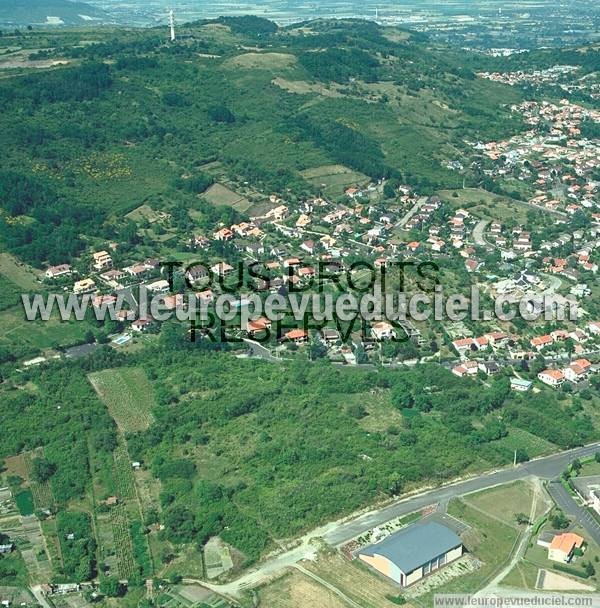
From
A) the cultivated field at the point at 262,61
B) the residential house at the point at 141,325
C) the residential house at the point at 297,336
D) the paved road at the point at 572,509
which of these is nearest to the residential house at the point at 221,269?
the residential house at the point at 141,325

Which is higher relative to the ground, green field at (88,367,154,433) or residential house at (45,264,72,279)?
residential house at (45,264,72,279)

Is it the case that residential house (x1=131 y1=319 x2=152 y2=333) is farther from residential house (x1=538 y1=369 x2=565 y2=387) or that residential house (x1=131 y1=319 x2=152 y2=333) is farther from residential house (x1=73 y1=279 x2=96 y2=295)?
residential house (x1=538 y1=369 x2=565 y2=387)

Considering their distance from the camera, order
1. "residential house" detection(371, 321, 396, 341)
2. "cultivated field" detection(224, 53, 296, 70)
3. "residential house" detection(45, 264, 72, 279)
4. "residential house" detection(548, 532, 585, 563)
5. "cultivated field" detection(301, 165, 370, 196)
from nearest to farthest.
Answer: "residential house" detection(548, 532, 585, 563) < "residential house" detection(371, 321, 396, 341) < "residential house" detection(45, 264, 72, 279) < "cultivated field" detection(301, 165, 370, 196) < "cultivated field" detection(224, 53, 296, 70)

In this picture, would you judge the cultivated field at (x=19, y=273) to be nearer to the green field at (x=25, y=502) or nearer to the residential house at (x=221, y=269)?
the residential house at (x=221, y=269)

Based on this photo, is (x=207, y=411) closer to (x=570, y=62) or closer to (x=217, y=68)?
(x=217, y=68)

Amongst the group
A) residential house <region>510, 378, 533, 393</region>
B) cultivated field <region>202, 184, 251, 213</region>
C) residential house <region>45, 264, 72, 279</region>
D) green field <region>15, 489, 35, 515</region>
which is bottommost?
green field <region>15, 489, 35, 515</region>

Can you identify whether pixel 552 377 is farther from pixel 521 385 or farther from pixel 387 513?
pixel 387 513

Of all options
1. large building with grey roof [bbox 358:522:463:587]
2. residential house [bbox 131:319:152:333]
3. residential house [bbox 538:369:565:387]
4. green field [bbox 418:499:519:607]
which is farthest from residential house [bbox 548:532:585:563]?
residential house [bbox 131:319:152:333]
